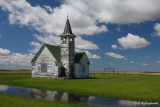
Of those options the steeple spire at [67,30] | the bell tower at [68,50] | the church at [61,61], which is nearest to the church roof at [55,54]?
the church at [61,61]

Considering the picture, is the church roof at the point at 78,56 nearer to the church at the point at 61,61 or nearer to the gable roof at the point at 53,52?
the church at the point at 61,61

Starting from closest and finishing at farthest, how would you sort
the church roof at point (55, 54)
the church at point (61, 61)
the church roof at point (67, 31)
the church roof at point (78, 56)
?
the church at point (61, 61) → the church roof at point (55, 54) → the church roof at point (67, 31) → the church roof at point (78, 56)

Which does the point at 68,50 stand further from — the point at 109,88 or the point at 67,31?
the point at 109,88

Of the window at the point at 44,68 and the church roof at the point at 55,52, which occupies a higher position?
the church roof at the point at 55,52

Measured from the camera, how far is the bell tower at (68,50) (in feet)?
138

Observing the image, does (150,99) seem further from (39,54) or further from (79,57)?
(39,54)

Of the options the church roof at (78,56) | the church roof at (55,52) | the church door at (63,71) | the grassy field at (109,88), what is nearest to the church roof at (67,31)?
the church roof at (55,52)

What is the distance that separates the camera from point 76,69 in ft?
143

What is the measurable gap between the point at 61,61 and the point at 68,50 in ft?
11.9

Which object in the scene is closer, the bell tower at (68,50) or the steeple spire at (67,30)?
the bell tower at (68,50)

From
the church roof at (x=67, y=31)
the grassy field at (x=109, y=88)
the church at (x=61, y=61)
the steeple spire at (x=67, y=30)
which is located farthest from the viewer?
the steeple spire at (x=67, y=30)

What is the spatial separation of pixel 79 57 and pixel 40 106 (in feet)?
112

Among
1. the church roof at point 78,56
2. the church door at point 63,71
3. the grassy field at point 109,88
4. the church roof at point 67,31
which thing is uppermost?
the church roof at point 67,31

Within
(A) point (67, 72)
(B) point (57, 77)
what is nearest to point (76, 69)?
(A) point (67, 72)
